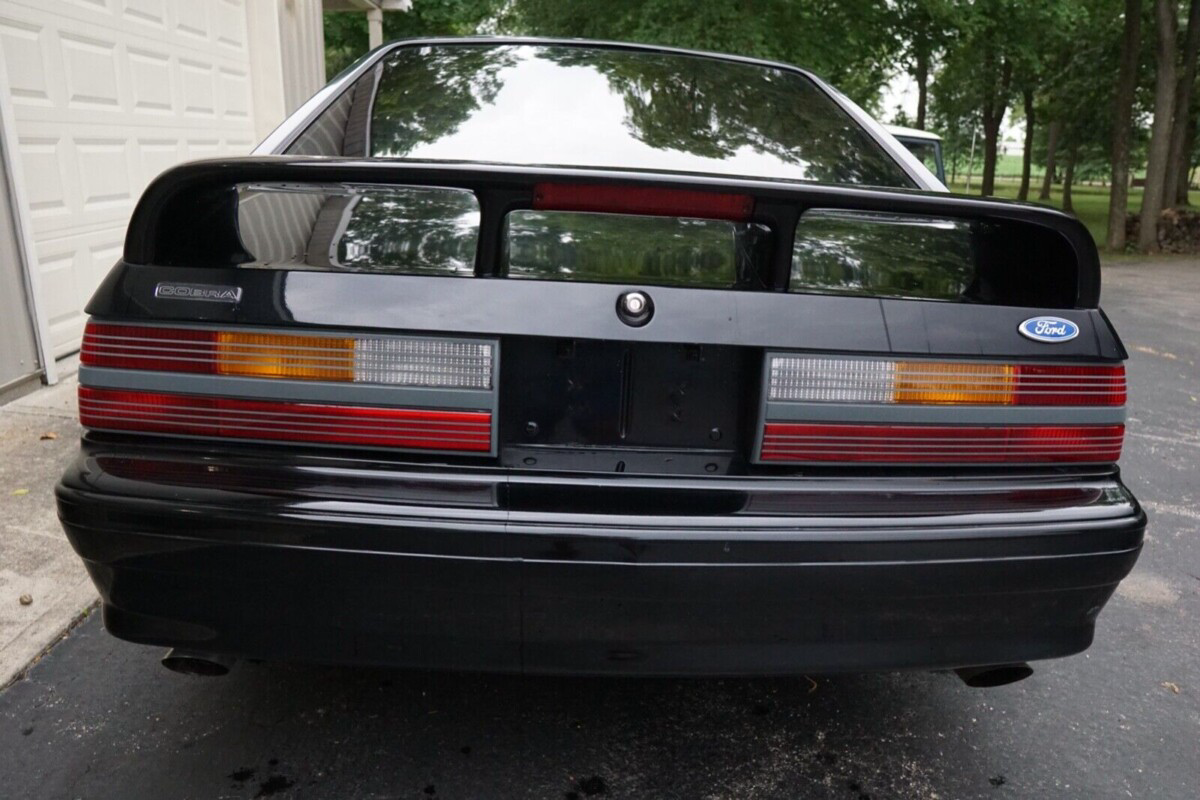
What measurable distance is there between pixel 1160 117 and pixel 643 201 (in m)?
16.7

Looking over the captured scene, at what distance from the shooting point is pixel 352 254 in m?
1.96

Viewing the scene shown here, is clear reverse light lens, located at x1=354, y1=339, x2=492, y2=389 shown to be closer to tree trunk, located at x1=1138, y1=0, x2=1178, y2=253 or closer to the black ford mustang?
the black ford mustang

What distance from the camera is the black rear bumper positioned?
1.70m

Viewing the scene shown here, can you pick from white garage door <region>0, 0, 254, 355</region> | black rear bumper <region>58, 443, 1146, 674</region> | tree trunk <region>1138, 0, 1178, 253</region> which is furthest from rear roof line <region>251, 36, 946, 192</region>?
tree trunk <region>1138, 0, 1178, 253</region>

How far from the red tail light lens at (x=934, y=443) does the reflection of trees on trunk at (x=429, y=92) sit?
119 cm

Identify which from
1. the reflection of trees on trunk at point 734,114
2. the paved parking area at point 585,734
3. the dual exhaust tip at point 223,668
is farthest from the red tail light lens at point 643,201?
the paved parking area at point 585,734

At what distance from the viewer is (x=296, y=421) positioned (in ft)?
5.89

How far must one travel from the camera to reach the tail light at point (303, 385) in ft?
5.80

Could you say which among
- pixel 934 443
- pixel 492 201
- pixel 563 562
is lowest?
pixel 563 562

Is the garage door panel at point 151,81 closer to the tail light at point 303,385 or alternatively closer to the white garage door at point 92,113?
the white garage door at point 92,113

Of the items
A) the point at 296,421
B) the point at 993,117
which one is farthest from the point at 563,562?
the point at 993,117

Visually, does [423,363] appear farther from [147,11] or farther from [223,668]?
[147,11]

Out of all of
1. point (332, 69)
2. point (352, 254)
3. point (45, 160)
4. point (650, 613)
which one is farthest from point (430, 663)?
point (332, 69)

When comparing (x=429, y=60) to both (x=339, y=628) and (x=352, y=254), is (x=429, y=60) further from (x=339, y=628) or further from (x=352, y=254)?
(x=339, y=628)
